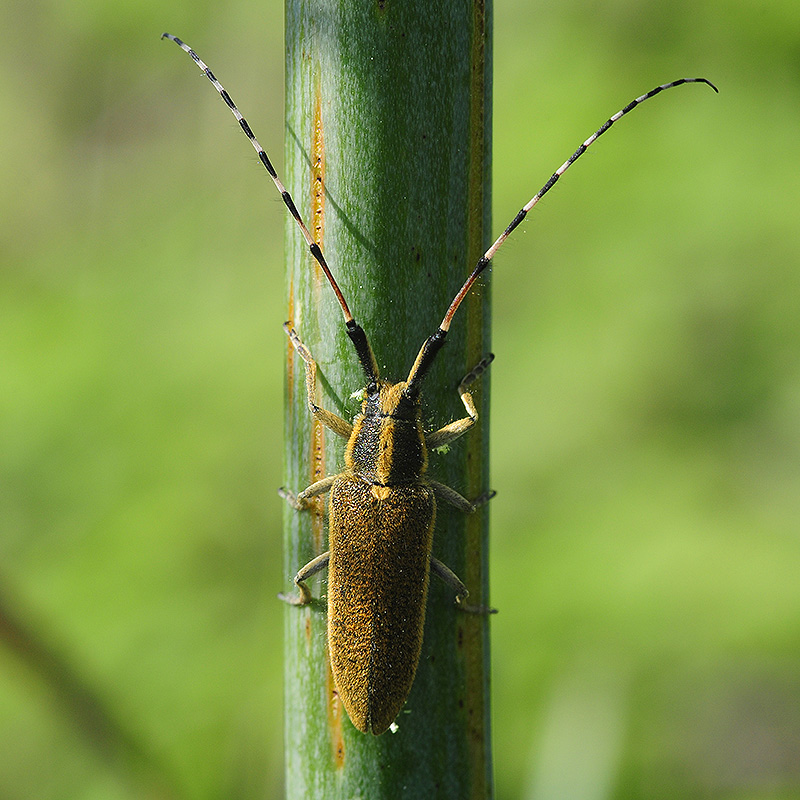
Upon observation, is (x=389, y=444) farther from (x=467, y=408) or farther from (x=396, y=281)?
(x=396, y=281)

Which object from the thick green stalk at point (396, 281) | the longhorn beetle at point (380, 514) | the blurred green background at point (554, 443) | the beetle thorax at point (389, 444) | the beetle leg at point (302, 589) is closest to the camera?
the thick green stalk at point (396, 281)

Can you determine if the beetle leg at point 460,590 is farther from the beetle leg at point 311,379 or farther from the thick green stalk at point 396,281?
the beetle leg at point 311,379

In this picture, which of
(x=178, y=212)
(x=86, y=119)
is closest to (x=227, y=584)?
(x=178, y=212)

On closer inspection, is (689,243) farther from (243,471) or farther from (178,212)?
(178,212)

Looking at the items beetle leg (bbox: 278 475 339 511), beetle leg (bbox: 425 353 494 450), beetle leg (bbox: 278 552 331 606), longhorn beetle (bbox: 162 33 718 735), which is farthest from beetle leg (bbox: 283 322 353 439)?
beetle leg (bbox: 278 552 331 606)

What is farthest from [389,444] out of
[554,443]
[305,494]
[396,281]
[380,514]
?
[554,443]

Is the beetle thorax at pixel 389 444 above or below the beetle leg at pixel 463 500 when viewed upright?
above

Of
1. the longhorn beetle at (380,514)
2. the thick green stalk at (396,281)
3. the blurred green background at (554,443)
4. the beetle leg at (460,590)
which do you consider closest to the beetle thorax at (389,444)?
the longhorn beetle at (380,514)
